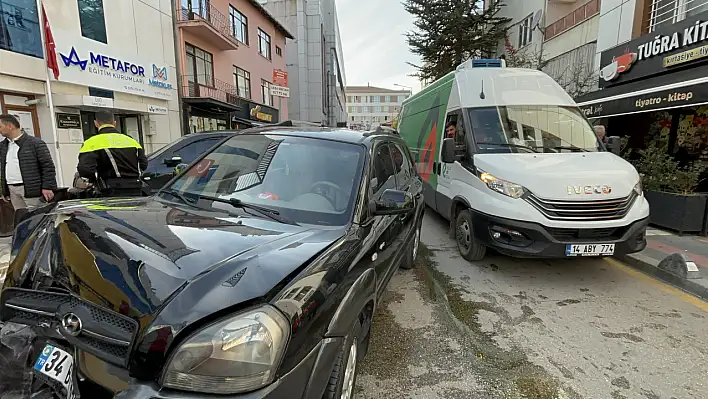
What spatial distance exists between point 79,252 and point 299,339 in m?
1.07

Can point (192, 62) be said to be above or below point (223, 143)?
above

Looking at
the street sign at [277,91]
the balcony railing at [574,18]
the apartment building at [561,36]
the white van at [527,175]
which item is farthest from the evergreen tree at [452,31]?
the white van at [527,175]

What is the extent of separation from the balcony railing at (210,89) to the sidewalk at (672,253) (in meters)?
16.3

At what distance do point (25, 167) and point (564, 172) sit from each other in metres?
6.47

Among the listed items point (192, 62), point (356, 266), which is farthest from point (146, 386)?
point (192, 62)

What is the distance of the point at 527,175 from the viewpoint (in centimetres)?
418

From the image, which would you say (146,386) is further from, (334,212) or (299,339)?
→ (334,212)

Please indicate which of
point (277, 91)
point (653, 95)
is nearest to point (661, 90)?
point (653, 95)

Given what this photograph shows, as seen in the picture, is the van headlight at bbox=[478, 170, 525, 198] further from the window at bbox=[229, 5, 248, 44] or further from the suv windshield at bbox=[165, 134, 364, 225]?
the window at bbox=[229, 5, 248, 44]

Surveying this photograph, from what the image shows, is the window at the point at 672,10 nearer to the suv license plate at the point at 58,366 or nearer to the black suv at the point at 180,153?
the black suv at the point at 180,153

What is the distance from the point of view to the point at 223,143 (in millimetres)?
3312

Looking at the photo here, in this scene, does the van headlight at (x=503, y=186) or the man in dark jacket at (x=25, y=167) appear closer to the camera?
the van headlight at (x=503, y=186)

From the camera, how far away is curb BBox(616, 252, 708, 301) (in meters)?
4.11

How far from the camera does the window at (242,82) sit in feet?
72.3
